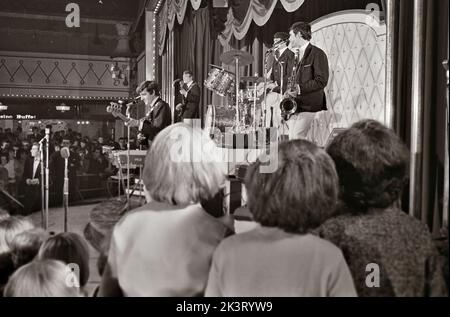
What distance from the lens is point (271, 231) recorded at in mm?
1159

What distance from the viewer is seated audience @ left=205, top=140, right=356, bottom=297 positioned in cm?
109

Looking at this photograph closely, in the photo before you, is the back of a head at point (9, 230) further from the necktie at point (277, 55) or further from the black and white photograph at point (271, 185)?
the necktie at point (277, 55)

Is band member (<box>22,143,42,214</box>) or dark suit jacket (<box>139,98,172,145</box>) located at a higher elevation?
dark suit jacket (<box>139,98,172,145</box>)

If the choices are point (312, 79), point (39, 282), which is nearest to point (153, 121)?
point (312, 79)

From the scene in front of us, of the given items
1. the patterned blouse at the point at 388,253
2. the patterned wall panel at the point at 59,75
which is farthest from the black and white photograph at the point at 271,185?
the patterned wall panel at the point at 59,75

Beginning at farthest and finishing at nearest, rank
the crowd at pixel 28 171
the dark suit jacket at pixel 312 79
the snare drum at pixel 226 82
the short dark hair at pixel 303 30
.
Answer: the snare drum at pixel 226 82, the short dark hair at pixel 303 30, the dark suit jacket at pixel 312 79, the crowd at pixel 28 171

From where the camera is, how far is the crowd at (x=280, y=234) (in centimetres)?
112

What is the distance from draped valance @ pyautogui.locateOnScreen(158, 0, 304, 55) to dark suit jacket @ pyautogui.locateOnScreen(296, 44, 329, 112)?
1.33 ft

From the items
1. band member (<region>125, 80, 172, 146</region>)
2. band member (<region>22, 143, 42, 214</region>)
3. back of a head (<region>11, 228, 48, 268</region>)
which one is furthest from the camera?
band member (<region>125, 80, 172, 146</region>)

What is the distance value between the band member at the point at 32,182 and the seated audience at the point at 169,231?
6.83ft

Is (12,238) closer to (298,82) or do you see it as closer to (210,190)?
(210,190)

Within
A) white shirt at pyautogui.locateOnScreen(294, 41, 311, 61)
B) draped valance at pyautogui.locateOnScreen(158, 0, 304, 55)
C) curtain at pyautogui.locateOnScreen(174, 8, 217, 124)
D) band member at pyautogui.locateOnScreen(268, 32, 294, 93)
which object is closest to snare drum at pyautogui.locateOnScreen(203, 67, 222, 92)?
draped valance at pyautogui.locateOnScreen(158, 0, 304, 55)

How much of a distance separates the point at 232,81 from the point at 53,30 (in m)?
4.63

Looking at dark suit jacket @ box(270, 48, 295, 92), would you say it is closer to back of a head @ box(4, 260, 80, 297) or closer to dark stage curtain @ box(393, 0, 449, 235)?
dark stage curtain @ box(393, 0, 449, 235)
